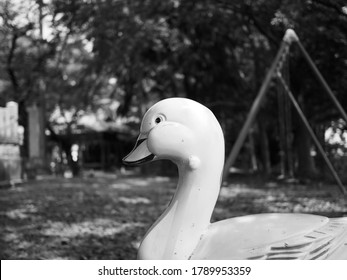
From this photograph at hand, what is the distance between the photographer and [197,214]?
218cm

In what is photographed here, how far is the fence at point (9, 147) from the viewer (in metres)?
10.4

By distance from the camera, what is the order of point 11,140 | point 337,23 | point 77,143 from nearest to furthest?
1. point 337,23
2. point 11,140
3. point 77,143

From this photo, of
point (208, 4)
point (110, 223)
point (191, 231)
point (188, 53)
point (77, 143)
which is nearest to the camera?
point (191, 231)

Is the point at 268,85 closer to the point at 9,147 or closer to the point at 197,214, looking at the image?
the point at 197,214

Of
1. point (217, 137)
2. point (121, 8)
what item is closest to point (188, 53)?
point (121, 8)

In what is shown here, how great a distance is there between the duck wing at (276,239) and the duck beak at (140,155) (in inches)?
18.8

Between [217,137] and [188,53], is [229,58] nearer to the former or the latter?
[188,53]

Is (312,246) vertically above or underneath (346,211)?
above

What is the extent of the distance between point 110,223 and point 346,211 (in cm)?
316

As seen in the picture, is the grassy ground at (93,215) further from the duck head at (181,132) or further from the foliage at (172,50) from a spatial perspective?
the foliage at (172,50)

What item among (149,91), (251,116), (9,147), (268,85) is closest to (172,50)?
(149,91)

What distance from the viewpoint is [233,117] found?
18.0 m

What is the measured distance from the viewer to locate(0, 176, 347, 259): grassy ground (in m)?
4.29

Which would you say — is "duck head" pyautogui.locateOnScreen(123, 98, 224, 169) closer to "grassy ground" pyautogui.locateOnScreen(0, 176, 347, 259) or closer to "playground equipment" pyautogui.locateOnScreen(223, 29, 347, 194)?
"grassy ground" pyautogui.locateOnScreen(0, 176, 347, 259)
